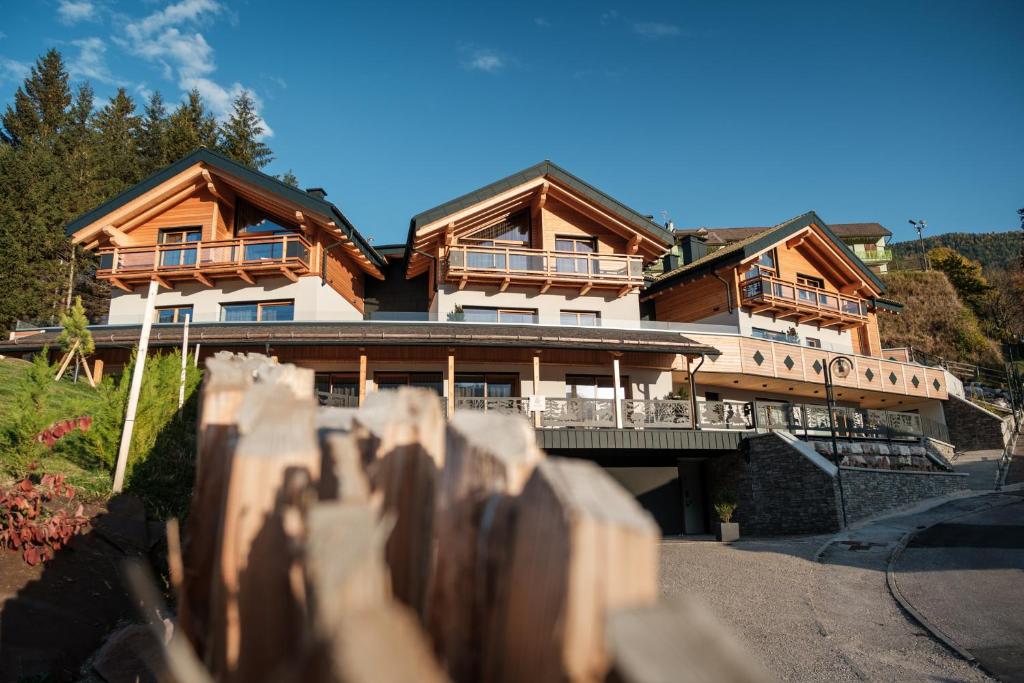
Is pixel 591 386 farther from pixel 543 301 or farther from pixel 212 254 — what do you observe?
pixel 212 254

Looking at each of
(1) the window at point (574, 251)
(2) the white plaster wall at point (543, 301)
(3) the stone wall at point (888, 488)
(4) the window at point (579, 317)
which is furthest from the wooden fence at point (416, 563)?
(1) the window at point (574, 251)

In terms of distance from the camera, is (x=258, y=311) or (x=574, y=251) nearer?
(x=258, y=311)

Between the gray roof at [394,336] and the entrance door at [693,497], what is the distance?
4.11 metres

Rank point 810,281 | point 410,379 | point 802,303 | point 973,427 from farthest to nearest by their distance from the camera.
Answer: point 810,281 → point 973,427 → point 802,303 → point 410,379

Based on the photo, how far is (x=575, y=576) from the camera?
0.92m

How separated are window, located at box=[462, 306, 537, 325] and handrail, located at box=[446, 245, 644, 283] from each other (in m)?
1.59

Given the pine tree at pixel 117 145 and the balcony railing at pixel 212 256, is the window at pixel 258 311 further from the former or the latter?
the pine tree at pixel 117 145

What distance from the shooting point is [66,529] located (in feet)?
20.6

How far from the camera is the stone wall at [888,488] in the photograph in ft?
57.9

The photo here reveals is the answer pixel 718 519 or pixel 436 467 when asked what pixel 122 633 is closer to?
pixel 436 467

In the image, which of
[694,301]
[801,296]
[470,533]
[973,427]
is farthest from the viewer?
[973,427]

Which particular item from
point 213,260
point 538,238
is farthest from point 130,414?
point 538,238

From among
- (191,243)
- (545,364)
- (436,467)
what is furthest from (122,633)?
(191,243)

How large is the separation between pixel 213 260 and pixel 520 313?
38.7 ft
